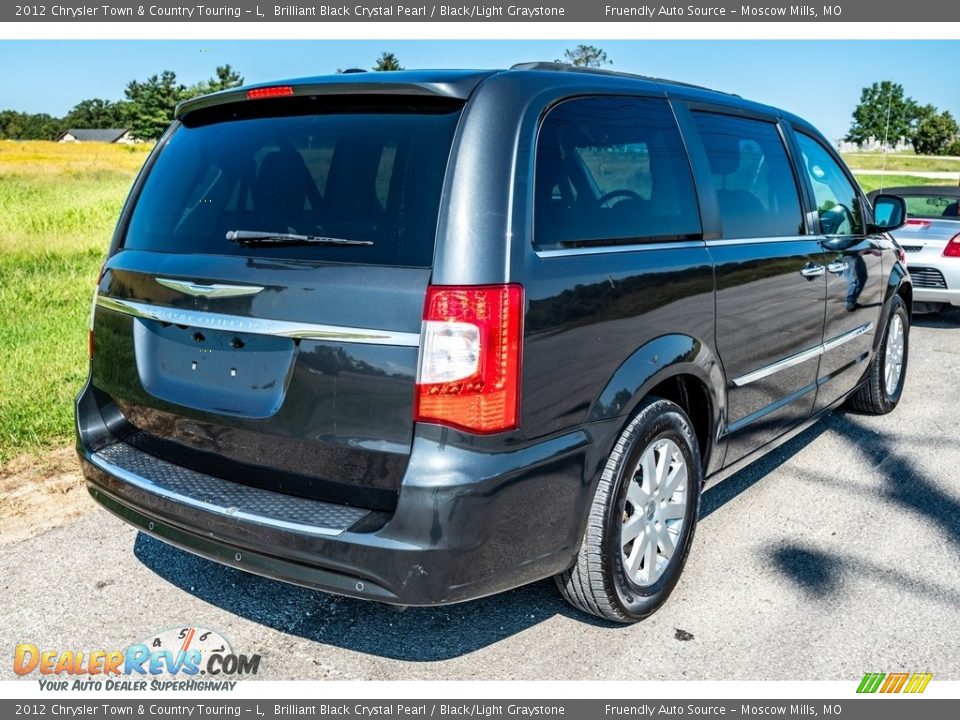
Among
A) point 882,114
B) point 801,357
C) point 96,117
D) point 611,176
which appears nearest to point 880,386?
point 801,357

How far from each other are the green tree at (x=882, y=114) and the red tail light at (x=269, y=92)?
81.5 meters

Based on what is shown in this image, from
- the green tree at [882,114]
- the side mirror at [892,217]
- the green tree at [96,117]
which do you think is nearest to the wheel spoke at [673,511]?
the side mirror at [892,217]

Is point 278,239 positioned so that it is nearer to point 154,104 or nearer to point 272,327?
point 272,327

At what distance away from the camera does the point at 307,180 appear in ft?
8.96

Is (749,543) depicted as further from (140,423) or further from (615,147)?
(140,423)

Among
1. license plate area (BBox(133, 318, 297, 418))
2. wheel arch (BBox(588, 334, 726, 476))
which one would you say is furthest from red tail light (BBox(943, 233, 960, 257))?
license plate area (BBox(133, 318, 297, 418))

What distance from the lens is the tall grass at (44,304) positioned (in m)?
5.13

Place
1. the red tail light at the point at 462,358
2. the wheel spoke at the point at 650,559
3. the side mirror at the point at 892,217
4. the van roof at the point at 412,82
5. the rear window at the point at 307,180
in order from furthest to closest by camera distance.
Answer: the side mirror at the point at 892,217 → the wheel spoke at the point at 650,559 → the van roof at the point at 412,82 → the rear window at the point at 307,180 → the red tail light at the point at 462,358

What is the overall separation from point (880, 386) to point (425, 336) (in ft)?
14.1

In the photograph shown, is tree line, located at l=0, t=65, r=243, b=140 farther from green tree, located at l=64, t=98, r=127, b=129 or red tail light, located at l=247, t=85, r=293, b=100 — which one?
red tail light, located at l=247, t=85, r=293, b=100

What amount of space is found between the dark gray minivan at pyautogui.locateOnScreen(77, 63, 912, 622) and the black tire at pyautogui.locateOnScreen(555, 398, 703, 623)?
10 mm

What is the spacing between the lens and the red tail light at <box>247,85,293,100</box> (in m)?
2.84

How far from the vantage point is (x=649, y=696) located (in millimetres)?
2738

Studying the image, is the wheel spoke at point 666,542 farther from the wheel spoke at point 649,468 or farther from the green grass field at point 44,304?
the green grass field at point 44,304
